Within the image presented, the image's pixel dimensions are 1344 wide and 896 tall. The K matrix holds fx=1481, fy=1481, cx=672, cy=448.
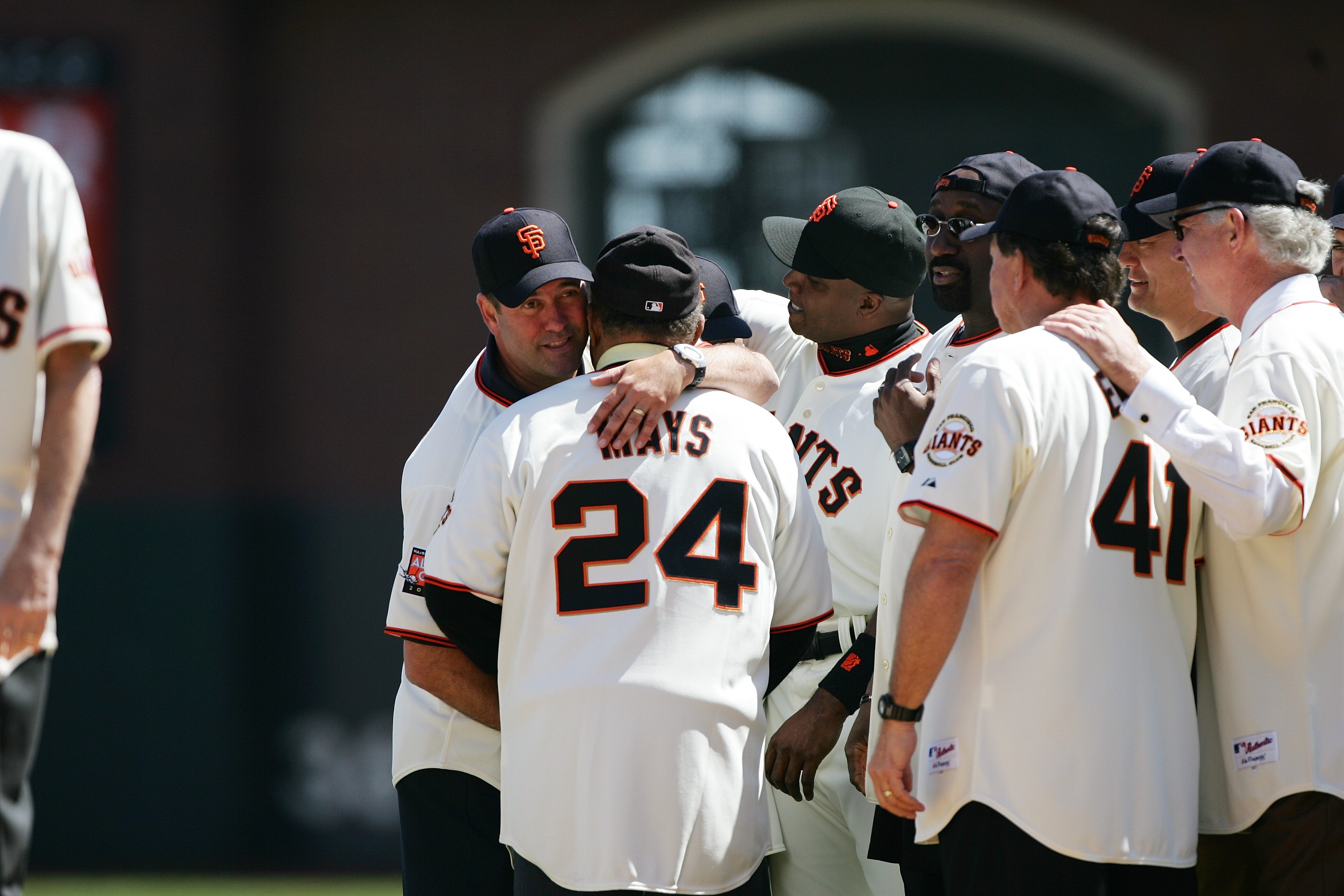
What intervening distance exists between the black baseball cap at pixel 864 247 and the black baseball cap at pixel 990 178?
146mm

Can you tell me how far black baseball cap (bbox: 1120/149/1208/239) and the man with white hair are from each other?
0.38 meters

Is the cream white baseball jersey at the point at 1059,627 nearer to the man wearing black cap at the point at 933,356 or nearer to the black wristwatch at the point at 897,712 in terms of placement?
the black wristwatch at the point at 897,712

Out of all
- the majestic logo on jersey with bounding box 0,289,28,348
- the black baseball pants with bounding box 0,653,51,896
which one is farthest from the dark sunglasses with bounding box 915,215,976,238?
the black baseball pants with bounding box 0,653,51,896

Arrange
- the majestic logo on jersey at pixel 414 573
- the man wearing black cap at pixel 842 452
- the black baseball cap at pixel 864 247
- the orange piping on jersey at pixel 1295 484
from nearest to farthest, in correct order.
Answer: the orange piping on jersey at pixel 1295 484, the majestic logo on jersey at pixel 414 573, the man wearing black cap at pixel 842 452, the black baseball cap at pixel 864 247

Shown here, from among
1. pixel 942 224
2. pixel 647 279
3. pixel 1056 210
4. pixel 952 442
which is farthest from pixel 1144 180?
pixel 647 279

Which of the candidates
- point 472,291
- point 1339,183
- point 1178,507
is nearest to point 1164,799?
point 1178,507

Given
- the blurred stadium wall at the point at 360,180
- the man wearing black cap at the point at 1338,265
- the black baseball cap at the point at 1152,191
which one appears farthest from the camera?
the blurred stadium wall at the point at 360,180

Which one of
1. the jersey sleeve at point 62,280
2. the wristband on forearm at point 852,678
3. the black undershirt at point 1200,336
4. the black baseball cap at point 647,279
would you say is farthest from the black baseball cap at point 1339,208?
the jersey sleeve at point 62,280

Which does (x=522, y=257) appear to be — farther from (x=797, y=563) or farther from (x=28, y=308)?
(x=28, y=308)

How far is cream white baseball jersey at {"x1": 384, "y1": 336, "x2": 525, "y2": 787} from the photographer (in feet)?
10.8

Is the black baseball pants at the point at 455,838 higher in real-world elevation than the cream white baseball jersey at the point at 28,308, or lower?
lower

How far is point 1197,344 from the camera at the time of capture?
3561 mm

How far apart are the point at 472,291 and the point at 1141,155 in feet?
16.3

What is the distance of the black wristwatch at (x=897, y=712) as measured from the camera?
2793mm
